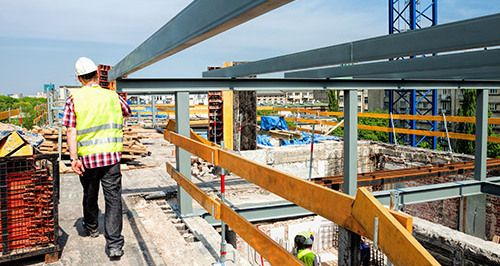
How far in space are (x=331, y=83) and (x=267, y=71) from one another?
1.14 metres

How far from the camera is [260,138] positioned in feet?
55.6

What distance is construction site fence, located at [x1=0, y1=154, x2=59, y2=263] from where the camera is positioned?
343 cm

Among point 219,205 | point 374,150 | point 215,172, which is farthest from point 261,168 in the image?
point 374,150

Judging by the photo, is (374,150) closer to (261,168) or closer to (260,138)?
(260,138)

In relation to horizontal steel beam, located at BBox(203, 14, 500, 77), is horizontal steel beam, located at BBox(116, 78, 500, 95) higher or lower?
lower

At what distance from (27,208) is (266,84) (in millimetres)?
3874

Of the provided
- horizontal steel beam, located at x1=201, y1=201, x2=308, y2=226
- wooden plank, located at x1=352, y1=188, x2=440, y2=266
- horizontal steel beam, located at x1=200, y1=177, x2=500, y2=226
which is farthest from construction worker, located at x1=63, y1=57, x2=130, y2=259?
horizontal steel beam, located at x1=201, y1=201, x2=308, y2=226

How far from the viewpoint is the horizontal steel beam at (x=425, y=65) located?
4.82m

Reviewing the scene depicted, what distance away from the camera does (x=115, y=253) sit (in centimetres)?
361

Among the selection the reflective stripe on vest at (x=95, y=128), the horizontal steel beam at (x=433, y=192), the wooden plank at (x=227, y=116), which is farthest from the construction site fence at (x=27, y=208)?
the wooden plank at (x=227, y=116)

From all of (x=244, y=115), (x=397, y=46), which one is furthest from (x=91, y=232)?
(x=244, y=115)

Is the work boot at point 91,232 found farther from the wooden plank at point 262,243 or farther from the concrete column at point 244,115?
the concrete column at point 244,115

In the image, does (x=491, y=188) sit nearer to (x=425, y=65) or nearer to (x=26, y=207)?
(x=425, y=65)

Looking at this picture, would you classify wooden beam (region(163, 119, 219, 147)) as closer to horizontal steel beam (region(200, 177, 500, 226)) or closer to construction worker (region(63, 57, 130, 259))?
horizontal steel beam (region(200, 177, 500, 226))
